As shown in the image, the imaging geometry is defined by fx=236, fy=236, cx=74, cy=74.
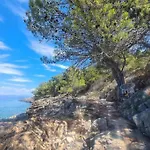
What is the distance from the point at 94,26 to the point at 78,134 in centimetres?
659

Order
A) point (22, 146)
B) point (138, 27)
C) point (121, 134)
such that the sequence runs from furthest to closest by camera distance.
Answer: point (138, 27) → point (121, 134) → point (22, 146)

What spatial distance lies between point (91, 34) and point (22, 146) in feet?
27.5

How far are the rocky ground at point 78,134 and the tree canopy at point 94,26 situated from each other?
463 centimetres

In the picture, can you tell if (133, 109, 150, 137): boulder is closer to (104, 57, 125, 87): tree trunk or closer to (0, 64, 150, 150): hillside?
(0, 64, 150, 150): hillside

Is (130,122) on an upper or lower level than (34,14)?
lower

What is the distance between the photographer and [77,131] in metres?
13.2

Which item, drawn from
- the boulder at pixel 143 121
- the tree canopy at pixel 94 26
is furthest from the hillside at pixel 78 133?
the tree canopy at pixel 94 26

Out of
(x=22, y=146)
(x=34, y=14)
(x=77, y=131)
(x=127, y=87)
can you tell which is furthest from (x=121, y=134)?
(x=34, y=14)

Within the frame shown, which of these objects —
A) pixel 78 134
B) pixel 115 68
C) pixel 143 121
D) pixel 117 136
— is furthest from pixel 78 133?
pixel 115 68

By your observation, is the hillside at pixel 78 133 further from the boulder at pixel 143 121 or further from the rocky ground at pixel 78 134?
the boulder at pixel 143 121

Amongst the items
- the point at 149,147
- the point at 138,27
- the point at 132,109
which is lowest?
the point at 149,147

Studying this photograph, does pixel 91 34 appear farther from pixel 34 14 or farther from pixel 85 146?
pixel 85 146

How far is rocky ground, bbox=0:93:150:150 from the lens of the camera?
10984mm

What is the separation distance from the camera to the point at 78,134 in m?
12.9
